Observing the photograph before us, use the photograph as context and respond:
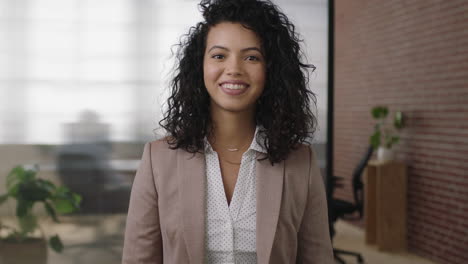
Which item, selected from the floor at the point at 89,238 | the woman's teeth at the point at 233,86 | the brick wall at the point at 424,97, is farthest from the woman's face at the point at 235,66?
the brick wall at the point at 424,97

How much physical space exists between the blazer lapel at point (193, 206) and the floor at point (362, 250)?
11.8 feet

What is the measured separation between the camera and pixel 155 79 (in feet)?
10.4

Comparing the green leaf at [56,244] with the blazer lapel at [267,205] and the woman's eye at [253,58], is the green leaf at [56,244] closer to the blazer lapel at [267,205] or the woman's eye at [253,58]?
the blazer lapel at [267,205]

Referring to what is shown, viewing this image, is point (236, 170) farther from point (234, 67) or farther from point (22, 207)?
point (22, 207)

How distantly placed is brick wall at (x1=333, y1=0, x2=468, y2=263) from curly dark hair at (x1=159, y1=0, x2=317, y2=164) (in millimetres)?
3288

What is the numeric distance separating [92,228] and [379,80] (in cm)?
362

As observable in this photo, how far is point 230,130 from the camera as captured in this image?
1.33 meters

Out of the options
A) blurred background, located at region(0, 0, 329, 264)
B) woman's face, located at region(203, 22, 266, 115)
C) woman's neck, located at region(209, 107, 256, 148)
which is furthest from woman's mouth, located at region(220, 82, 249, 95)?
blurred background, located at region(0, 0, 329, 264)

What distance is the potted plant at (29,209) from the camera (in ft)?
10.2

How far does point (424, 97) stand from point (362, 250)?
1612 millimetres

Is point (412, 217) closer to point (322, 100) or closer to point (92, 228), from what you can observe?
point (322, 100)

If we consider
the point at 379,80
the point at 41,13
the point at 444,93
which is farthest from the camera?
the point at 379,80

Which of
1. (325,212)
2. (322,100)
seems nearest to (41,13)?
(322,100)

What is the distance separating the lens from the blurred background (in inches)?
121
